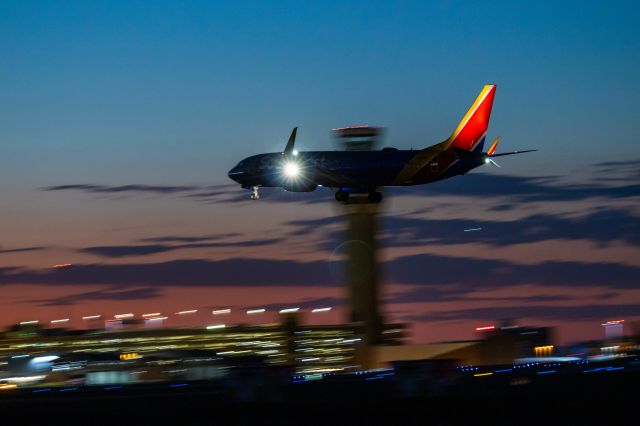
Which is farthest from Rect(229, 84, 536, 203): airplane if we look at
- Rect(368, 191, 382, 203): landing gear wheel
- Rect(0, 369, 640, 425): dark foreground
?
Rect(0, 369, 640, 425): dark foreground

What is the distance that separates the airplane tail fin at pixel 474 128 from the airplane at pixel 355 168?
12.3 feet

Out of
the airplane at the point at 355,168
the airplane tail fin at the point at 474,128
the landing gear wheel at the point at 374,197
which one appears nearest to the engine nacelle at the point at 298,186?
the airplane at the point at 355,168

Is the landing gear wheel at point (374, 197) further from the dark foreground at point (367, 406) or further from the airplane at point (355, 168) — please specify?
the dark foreground at point (367, 406)

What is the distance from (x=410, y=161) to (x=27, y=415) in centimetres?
6211

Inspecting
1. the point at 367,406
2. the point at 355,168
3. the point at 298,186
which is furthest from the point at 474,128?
the point at 367,406

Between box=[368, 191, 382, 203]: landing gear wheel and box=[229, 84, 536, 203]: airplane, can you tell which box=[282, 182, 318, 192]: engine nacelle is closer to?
box=[229, 84, 536, 203]: airplane

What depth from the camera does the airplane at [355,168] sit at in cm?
10194

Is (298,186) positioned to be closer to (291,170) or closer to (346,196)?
(291,170)

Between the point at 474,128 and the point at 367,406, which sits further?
the point at 474,128

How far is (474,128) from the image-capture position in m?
117

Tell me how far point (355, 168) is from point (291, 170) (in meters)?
7.60

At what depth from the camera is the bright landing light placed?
102062 mm

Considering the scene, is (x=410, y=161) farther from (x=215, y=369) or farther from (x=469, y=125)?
(x=215, y=369)

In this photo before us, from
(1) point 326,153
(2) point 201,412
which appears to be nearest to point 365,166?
(1) point 326,153
